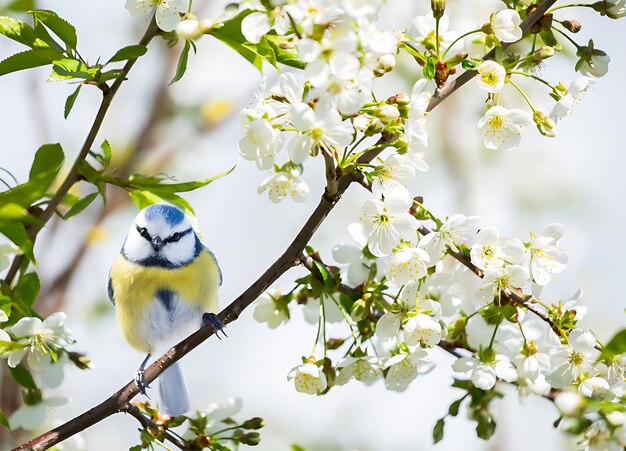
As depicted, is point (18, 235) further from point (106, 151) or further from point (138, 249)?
point (138, 249)

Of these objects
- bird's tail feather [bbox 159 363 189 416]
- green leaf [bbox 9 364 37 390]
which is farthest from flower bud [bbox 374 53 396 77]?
bird's tail feather [bbox 159 363 189 416]

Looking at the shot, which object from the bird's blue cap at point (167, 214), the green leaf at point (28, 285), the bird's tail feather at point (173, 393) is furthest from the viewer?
the bird's tail feather at point (173, 393)

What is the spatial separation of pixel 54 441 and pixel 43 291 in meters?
1.36

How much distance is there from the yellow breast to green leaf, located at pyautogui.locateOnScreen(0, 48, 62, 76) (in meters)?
0.70

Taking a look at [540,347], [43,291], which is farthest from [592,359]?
[43,291]

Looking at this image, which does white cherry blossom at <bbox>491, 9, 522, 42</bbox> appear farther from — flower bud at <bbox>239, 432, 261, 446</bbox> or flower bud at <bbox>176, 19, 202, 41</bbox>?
flower bud at <bbox>239, 432, 261, 446</bbox>

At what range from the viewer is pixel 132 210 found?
2848mm

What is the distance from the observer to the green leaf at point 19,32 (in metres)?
1.08

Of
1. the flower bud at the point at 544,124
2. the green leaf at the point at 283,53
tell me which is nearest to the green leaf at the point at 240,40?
the green leaf at the point at 283,53

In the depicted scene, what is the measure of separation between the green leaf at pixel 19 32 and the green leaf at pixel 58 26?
2 centimetres

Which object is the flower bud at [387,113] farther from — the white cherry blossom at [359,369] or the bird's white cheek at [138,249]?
the bird's white cheek at [138,249]

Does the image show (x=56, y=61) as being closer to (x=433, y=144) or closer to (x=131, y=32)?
(x=131, y=32)

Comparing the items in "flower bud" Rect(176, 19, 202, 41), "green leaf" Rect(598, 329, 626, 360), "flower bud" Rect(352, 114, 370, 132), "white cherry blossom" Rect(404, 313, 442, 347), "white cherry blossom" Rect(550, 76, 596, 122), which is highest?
"white cherry blossom" Rect(550, 76, 596, 122)

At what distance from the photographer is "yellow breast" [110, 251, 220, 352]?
1.72 meters
